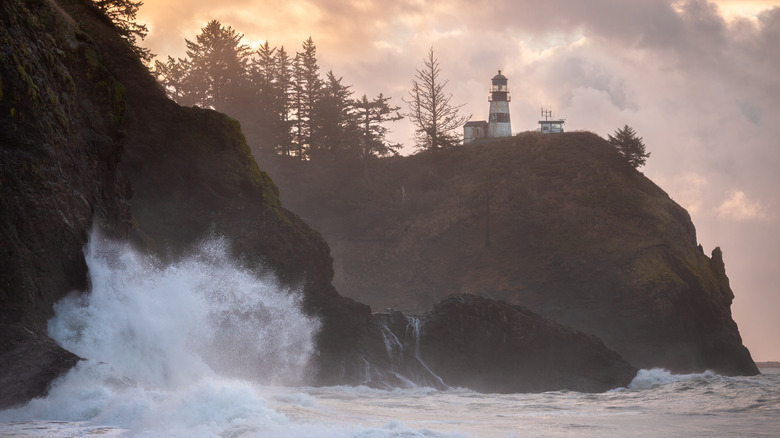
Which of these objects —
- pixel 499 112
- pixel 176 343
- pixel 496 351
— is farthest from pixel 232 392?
pixel 499 112

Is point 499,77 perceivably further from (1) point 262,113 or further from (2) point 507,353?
(2) point 507,353

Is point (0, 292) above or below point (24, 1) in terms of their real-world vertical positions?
below

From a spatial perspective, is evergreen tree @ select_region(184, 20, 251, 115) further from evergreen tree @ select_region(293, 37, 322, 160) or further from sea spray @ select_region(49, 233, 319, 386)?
sea spray @ select_region(49, 233, 319, 386)

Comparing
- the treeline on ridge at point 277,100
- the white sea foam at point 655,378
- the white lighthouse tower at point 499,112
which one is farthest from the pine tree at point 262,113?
the white sea foam at point 655,378

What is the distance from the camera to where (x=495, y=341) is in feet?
128

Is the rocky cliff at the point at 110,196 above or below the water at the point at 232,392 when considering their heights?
above

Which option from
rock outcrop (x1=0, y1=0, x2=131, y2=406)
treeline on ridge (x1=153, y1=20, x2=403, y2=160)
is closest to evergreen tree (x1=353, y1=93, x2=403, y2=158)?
treeline on ridge (x1=153, y1=20, x2=403, y2=160)

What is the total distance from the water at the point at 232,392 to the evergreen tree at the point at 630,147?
36.7 meters

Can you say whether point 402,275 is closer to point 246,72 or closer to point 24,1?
point 246,72

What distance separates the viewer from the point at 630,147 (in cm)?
6938

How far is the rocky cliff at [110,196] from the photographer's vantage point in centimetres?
1873

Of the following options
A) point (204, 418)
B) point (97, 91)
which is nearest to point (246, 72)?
point (97, 91)

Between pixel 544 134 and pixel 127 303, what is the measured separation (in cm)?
6247

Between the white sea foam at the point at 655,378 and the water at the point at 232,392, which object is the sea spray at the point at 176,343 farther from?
the white sea foam at the point at 655,378
